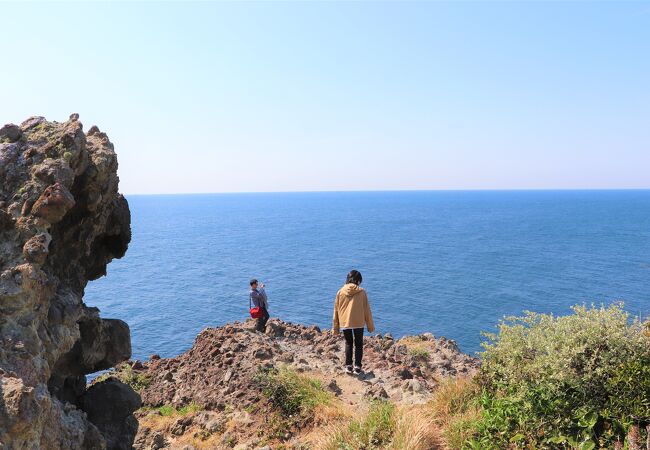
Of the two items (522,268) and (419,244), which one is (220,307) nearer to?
(522,268)

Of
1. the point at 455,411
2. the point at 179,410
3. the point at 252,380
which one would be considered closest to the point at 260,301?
the point at 179,410

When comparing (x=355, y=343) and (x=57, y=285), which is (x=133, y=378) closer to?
(x=355, y=343)

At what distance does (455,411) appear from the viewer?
10844 mm

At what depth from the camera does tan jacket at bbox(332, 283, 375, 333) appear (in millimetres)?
14102

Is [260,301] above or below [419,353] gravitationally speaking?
above

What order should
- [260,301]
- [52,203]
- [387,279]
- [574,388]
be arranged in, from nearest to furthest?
[574,388], [52,203], [260,301], [387,279]

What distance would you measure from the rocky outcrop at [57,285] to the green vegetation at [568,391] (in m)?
8.01

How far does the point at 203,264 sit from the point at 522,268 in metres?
64.9

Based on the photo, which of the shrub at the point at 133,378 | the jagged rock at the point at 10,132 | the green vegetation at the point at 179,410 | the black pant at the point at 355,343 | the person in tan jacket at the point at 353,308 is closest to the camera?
the jagged rock at the point at 10,132

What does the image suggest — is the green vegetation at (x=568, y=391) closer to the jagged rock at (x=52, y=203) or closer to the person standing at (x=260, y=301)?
Answer: the jagged rock at (x=52, y=203)

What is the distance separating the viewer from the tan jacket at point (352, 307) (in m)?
14.1

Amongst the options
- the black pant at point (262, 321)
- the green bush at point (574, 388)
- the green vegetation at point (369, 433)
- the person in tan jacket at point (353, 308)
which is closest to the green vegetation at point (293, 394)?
the person in tan jacket at point (353, 308)

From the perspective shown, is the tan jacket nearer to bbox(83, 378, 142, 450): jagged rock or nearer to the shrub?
bbox(83, 378, 142, 450): jagged rock

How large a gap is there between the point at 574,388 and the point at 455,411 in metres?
2.85
